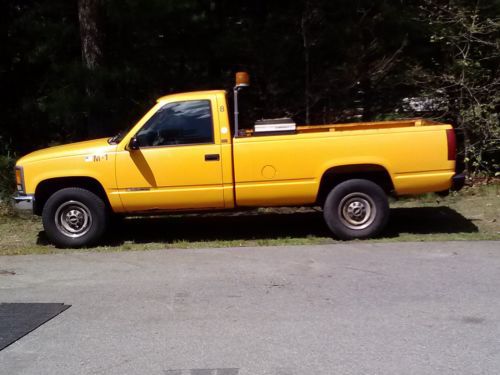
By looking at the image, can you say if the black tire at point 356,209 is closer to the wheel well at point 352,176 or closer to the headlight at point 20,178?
the wheel well at point 352,176

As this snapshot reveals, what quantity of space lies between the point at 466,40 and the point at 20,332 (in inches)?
395

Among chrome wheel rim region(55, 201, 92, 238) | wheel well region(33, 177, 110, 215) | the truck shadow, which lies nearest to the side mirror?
wheel well region(33, 177, 110, 215)

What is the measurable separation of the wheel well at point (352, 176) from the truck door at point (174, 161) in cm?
144

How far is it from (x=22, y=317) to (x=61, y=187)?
10.1 ft

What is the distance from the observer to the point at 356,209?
8.37 meters

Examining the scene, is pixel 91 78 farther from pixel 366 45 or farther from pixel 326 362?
pixel 326 362

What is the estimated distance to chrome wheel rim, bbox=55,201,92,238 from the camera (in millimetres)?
8414

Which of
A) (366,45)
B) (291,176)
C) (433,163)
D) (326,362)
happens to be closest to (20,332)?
(326,362)

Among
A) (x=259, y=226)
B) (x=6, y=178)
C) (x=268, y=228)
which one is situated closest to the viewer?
(x=268, y=228)

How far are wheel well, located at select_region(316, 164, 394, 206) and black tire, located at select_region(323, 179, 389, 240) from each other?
0.15m

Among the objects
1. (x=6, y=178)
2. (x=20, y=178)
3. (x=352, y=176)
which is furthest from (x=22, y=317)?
(x=6, y=178)

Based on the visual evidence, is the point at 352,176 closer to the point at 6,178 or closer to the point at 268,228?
the point at 268,228

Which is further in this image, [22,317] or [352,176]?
[352,176]

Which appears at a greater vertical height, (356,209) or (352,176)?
(352,176)
